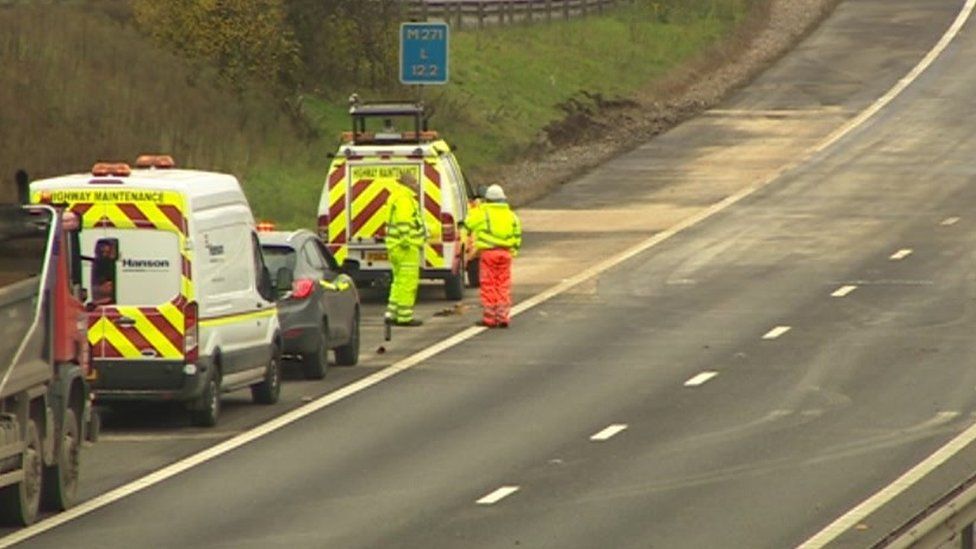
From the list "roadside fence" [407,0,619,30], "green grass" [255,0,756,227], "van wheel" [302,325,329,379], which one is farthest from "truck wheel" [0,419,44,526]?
"roadside fence" [407,0,619,30]

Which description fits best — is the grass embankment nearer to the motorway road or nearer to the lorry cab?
the motorway road

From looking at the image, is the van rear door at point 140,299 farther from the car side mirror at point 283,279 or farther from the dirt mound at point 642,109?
the dirt mound at point 642,109

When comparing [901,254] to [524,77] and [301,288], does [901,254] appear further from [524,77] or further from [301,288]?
[524,77]

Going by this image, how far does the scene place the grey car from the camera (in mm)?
27625

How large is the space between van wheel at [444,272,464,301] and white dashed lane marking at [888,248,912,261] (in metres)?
6.77

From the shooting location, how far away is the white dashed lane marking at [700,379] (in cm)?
2765

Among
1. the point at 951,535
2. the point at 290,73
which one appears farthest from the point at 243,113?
the point at 951,535

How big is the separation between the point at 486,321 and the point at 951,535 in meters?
17.6

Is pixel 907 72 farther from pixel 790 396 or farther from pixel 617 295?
pixel 790 396

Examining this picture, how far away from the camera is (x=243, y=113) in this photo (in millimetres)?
48750

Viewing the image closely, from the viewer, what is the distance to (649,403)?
86.3 feet

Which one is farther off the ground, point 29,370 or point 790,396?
point 29,370

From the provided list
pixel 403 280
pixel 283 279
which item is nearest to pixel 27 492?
pixel 283 279

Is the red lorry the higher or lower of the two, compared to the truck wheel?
higher
